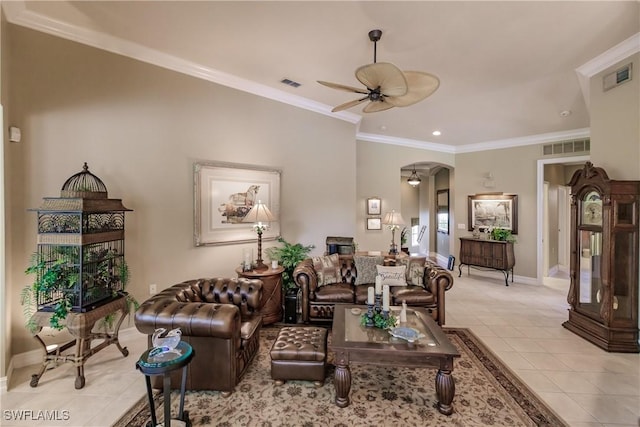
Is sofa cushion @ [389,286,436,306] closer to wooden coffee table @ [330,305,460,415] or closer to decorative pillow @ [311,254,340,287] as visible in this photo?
decorative pillow @ [311,254,340,287]

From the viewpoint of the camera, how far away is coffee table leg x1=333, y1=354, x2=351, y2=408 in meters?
2.27

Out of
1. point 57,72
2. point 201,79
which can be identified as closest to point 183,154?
point 201,79

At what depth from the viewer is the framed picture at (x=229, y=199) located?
3842mm

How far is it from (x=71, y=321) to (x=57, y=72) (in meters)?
2.58

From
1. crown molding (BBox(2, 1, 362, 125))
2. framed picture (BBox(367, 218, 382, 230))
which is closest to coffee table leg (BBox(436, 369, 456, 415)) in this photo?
crown molding (BBox(2, 1, 362, 125))

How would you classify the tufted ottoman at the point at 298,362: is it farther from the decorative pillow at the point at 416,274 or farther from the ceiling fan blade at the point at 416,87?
the ceiling fan blade at the point at 416,87

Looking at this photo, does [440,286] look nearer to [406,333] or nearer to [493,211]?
[406,333]

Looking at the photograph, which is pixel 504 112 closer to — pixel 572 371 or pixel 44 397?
pixel 572 371

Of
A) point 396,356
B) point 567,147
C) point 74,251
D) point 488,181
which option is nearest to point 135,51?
point 74,251

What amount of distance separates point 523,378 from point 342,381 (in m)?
1.86

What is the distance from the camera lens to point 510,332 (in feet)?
12.3

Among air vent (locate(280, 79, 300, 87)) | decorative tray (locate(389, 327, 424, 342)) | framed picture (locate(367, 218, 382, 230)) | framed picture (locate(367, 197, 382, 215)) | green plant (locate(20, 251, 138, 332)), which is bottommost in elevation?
decorative tray (locate(389, 327, 424, 342))

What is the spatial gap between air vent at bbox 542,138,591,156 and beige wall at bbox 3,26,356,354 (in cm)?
534

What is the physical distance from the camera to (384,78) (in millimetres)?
2418
